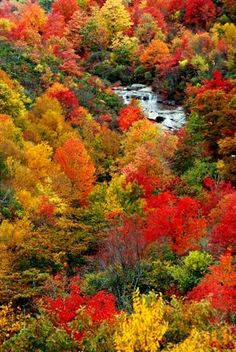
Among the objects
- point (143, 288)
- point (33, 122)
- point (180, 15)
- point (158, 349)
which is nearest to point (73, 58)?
point (180, 15)

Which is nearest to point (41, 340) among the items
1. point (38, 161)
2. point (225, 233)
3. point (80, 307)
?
point (80, 307)

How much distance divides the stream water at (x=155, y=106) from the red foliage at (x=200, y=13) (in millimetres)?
16656

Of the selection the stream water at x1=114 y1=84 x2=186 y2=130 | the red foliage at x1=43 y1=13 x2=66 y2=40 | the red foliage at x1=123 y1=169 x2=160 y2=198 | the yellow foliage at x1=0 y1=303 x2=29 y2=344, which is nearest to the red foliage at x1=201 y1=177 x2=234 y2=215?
the red foliage at x1=123 y1=169 x2=160 y2=198

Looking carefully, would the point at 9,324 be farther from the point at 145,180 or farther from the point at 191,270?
the point at 145,180

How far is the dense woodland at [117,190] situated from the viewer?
79.3 ft

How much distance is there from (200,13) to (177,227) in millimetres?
69569

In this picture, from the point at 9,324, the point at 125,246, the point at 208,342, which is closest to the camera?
the point at 208,342

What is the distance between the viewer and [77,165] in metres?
59.5

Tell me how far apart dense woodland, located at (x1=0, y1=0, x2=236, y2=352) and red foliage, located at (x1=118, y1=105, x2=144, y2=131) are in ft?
1.03

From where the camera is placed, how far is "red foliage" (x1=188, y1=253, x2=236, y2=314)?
29623 millimetres

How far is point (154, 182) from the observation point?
55688 mm

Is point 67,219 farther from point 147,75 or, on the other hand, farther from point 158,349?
point 147,75

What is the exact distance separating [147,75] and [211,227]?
57.6 metres

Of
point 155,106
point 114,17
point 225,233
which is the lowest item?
point 155,106
